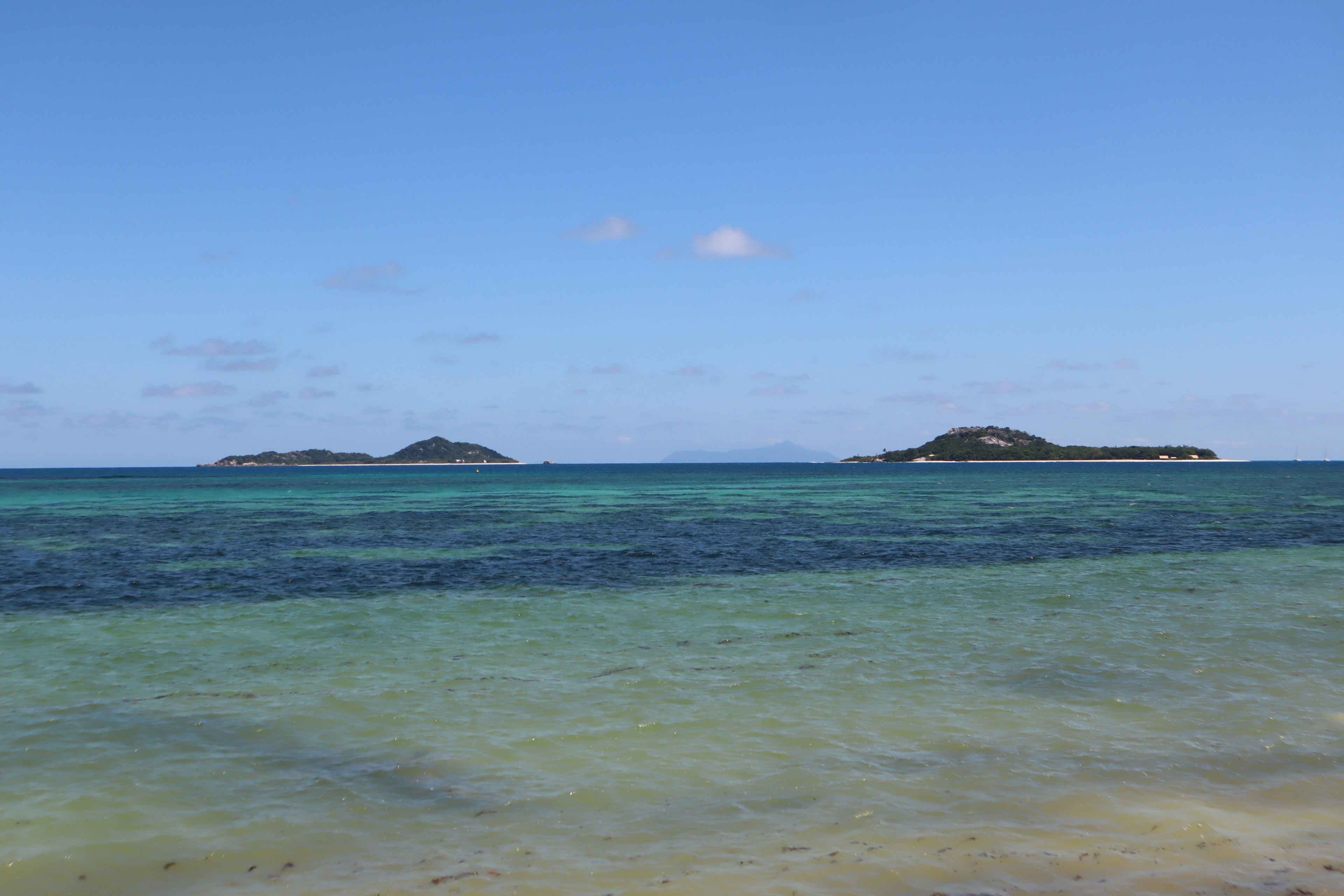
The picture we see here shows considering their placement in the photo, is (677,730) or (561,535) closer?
(677,730)

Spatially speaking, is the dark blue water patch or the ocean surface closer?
the ocean surface

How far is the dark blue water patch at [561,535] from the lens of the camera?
2653 centimetres

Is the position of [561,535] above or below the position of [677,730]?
above

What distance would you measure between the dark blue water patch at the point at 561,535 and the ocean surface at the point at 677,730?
0.58 meters

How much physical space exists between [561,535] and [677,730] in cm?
3213

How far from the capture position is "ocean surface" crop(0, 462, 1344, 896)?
737 cm

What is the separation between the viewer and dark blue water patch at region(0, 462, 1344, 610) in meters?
26.5

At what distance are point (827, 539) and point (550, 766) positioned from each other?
101 ft

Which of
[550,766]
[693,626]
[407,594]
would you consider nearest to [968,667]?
[693,626]

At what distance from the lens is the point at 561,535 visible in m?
42.6

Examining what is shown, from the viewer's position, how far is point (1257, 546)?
110 ft

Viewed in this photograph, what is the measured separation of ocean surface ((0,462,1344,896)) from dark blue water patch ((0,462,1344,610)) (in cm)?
58

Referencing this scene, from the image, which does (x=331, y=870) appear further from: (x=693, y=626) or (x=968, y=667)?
(x=693, y=626)

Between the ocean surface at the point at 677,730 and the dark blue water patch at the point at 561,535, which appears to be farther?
the dark blue water patch at the point at 561,535
